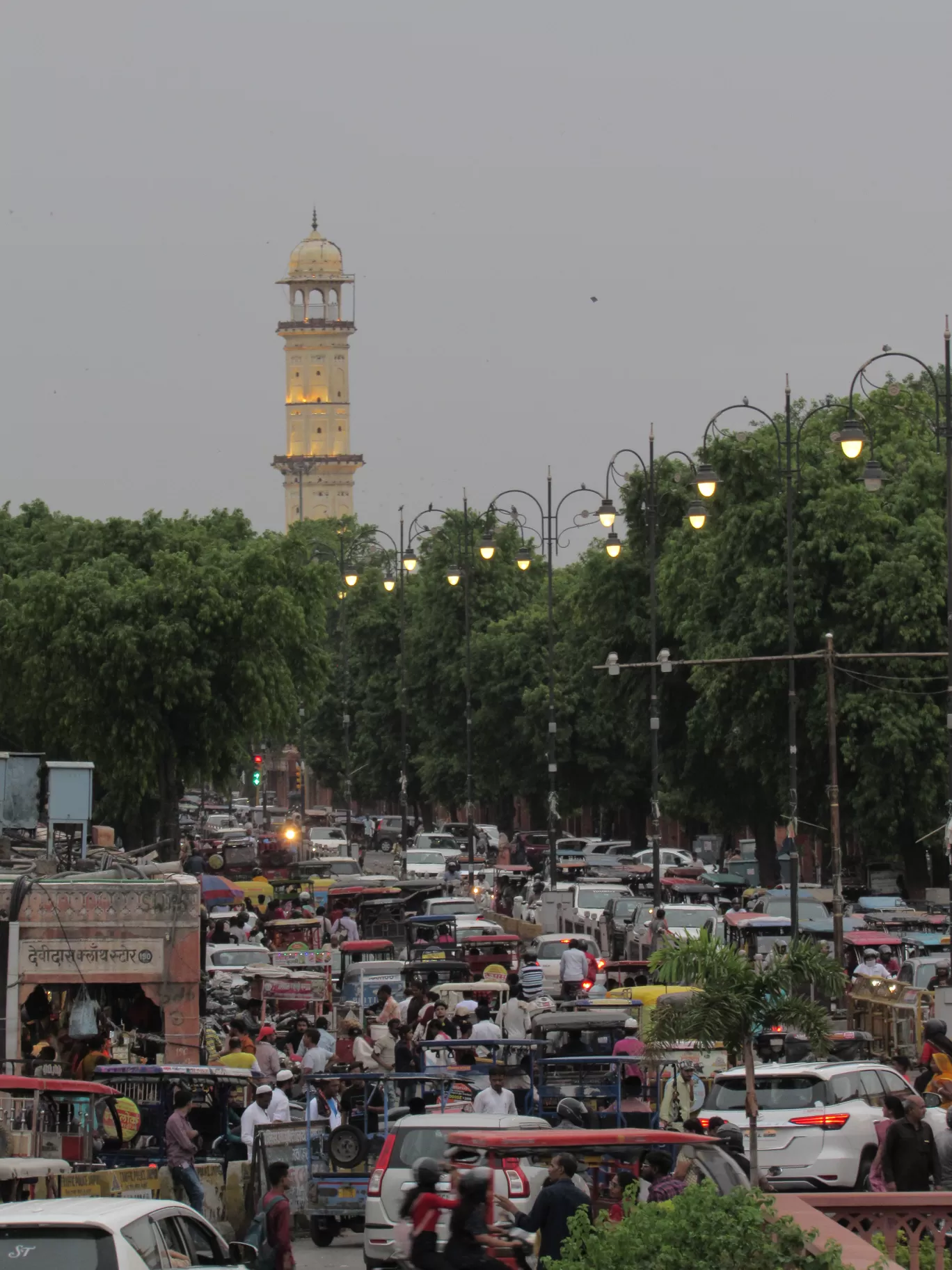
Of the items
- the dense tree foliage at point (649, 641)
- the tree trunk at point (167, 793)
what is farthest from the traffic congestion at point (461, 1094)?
the tree trunk at point (167, 793)

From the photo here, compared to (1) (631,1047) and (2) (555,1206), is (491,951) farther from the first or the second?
(2) (555,1206)

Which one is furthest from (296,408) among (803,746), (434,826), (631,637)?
(803,746)

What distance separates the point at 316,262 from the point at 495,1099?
18196 centimetres

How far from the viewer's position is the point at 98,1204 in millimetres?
10977

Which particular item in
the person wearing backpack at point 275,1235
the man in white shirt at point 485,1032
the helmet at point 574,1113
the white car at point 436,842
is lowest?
the person wearing backpack at point 275,1235

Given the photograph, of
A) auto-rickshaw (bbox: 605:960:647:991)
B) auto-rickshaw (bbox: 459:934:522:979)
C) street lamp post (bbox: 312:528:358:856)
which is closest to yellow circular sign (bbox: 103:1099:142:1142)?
auto-rickshaw (bbox: 605:960:647:991)

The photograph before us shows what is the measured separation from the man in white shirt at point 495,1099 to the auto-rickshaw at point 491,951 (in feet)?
54.5

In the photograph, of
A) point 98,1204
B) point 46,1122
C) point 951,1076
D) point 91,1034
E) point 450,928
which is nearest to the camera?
point 98,1204

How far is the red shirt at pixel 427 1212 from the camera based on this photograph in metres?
12.8

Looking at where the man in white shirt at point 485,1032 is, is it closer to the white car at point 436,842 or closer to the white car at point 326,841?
the white car at point 436,842

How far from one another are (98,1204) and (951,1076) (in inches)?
462

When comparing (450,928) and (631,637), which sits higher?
(631,637)

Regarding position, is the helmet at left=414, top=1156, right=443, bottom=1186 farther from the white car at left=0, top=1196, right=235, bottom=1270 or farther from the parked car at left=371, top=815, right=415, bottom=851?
the parked car at left=371, top=815, right=415, bottom=851

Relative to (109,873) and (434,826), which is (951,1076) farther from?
(434,826)
